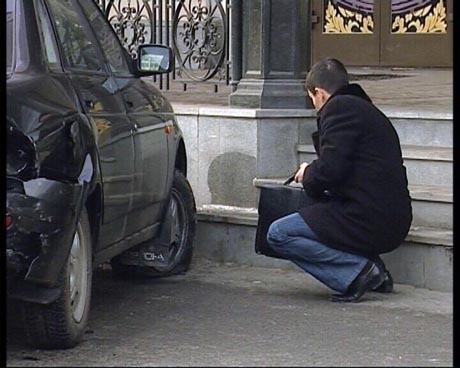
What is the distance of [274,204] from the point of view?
751 cm

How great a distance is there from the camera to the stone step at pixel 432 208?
7527mm

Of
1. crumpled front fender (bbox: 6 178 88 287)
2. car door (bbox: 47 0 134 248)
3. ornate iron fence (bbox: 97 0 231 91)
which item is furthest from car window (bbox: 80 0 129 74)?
ornate iron fence (bbox: 97 0 231 91)

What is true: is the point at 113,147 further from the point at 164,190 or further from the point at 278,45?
the point at 278,45

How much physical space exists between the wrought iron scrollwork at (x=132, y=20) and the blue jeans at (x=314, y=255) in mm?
3521

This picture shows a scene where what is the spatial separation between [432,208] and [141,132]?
191 cm

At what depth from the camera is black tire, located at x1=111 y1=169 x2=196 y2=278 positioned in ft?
25.9

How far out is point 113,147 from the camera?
6.35m

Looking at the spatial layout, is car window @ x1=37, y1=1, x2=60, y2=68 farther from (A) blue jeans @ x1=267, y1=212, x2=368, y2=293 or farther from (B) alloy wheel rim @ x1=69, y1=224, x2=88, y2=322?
(A) blue jeans @ x1=267, y1=212, x2=368, y2=293

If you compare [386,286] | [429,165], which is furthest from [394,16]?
[386,286]

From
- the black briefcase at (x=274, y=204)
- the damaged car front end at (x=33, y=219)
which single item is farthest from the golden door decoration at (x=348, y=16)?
the damaged car front end at (x=33, y=219)

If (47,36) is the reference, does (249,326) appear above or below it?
below

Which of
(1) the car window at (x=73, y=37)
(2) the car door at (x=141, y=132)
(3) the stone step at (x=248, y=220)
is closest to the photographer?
(1) the car window at (x=73, y=37)

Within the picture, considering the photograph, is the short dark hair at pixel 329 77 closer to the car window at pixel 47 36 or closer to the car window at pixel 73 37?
the car window at pixel 73 37

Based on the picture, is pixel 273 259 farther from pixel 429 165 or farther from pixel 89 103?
pixel 89 103
